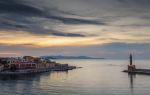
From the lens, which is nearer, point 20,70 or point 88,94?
point 88,94

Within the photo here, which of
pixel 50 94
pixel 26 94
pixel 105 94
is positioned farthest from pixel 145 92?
pixel 26 94

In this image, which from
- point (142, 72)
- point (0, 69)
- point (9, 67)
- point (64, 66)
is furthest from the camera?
point (64, 66)

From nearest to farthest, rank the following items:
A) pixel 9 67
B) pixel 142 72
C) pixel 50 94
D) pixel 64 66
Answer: pixel 50 94 < pixel 142 72 < pixel 9 67 < pixel 64 66

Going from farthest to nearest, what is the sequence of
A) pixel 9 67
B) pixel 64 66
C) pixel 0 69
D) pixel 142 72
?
1. pixel 64 66
2. pixel 9 67
3. pixel 0 69
4. pixel 142 72

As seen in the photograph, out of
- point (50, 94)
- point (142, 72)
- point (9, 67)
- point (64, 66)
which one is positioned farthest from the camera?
point (64, 66)

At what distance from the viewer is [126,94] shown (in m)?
64.1

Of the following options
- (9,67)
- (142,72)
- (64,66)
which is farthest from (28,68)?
(142,72)

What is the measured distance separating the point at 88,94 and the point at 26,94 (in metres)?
11.9

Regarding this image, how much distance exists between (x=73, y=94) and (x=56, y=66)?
12190 centimetres

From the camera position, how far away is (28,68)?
500ft

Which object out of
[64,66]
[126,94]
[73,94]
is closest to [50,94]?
[73,94]

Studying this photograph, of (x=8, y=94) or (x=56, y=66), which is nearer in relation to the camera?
(x=8, y=94)

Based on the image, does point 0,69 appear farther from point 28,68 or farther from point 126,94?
point 126,94

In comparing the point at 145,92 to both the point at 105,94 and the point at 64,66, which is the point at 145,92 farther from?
the point at 64,66
